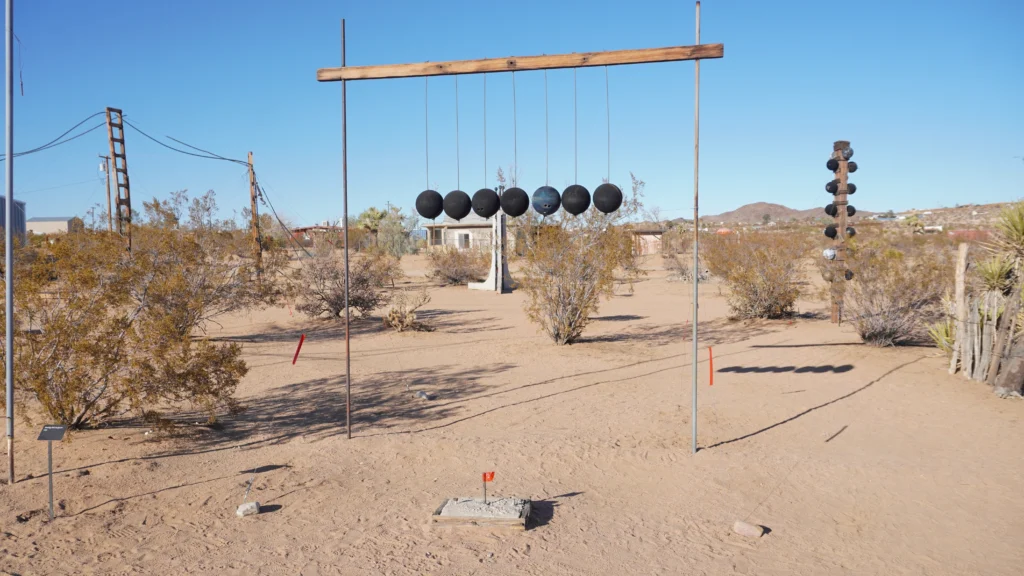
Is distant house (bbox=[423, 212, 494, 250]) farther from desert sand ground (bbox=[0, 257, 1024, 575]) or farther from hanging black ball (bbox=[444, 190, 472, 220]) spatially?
hanging black ball (bbox=[444, 190, 472, 220])

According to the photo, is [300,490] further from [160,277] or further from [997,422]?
[997,422]

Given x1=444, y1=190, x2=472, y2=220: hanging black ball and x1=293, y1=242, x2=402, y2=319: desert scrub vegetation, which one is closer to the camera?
x1=444, y1=190, x2=472, y2=220: hanging black ball

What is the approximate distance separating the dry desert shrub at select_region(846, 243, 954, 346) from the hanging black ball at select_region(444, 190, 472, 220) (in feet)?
34.3

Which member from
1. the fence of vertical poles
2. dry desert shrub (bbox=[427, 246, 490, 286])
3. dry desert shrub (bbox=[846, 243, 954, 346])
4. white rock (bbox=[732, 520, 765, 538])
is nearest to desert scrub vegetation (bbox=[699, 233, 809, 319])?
dry desert shrub (bbox=[846, 243, 954, 346])

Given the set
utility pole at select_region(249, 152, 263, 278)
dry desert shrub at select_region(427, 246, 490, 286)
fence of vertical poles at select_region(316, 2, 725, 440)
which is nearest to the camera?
fence of vertical poles at select_region(316, 2, 725, 440)

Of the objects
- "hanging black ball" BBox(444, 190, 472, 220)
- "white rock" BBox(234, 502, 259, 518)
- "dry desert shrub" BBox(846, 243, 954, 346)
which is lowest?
"white rock" BBox(234, 502, 259, 518)

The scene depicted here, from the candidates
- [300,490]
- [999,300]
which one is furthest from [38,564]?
[999,300]

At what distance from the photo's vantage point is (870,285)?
1480 cm

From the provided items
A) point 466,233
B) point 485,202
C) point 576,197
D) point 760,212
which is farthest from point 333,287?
point 760,212

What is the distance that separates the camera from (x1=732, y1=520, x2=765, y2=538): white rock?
18.4 feet

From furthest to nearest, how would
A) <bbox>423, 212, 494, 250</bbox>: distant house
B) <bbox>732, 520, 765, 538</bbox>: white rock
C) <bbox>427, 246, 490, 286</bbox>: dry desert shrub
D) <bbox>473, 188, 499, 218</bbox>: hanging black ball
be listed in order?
<bbox>423, 212, 494, 250</bbox>: distant house → <bbox>427, 246, 490, 286</bbox>: dry desert shrub → <bbox>473, 188, 499, 218</bbox>: hanging black ball → <bbox>732, 520, 765, 538</bbox>: white rock

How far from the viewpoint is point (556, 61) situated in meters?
7.42

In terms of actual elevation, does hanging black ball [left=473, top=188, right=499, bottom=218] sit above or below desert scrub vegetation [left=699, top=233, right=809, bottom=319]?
above

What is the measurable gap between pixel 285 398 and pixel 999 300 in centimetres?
1114
